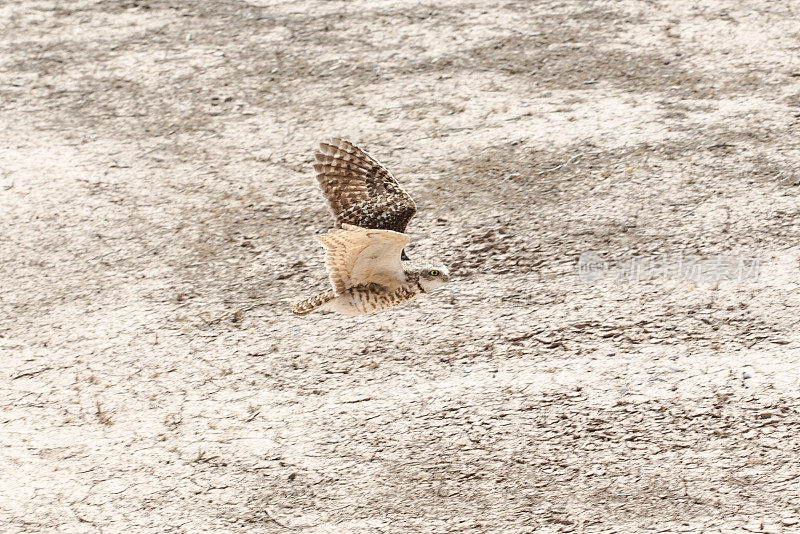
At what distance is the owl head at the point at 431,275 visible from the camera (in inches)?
188

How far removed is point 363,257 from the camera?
14.7ft

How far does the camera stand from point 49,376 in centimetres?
513

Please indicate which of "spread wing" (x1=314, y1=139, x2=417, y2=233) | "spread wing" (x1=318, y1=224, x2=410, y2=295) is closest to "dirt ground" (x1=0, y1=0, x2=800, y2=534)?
"spread wing" (x1=318, y1=224, x2=410, y2=295)

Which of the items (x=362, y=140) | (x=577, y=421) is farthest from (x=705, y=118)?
(x=577, y=421)

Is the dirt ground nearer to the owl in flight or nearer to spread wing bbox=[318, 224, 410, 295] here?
the owl in flight

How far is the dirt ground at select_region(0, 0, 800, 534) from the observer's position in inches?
173

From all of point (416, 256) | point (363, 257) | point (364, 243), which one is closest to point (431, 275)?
point (363, 257)

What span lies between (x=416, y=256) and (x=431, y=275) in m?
0.93

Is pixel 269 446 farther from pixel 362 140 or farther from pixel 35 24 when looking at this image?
pixel 35 24

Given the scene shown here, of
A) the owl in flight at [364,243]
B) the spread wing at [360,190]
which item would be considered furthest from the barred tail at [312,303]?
the spread wing at [360,190]

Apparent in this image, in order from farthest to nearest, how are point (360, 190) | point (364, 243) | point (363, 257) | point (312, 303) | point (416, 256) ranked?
1. point (416, 256)
2. point (360, 190)
3. point (312, 303)
4. point (363, 257)
5. point (364, 243)

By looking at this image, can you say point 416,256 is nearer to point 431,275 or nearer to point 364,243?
point 431,275

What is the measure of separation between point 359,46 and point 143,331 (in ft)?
11.5

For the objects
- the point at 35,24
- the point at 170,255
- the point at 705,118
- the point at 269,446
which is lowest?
the point at 269,446
